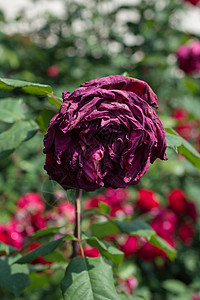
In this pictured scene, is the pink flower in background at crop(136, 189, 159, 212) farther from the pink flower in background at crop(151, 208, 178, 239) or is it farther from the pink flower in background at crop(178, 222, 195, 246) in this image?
the pink flower in background at crop(178, 222, 195, 246)

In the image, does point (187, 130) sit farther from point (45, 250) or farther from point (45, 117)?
point (45, 250)

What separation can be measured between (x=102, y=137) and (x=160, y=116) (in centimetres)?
195

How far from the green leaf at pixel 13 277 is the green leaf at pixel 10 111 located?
431mm

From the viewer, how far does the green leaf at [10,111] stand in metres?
1.19

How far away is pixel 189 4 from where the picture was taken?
349 centimetres

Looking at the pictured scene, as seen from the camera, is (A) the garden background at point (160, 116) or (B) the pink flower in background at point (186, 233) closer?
(A) the garden background at point (160, 116)

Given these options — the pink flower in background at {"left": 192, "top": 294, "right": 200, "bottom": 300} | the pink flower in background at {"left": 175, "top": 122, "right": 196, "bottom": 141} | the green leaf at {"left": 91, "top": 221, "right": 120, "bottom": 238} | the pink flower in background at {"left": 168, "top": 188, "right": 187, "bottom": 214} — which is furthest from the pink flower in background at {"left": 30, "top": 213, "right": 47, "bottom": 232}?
the pink flower in background at {"left": 175, "top": 122, "right": 196, "bottom": 141}

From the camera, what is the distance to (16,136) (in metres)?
1.02

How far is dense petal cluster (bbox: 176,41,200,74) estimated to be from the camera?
287 centimetres

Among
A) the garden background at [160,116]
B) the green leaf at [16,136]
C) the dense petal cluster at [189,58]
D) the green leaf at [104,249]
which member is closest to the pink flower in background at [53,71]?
the garden background at [160,116]

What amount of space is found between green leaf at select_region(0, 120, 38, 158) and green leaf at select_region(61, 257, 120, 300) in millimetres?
337

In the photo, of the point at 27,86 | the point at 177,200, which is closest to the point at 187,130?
the point at 177,200

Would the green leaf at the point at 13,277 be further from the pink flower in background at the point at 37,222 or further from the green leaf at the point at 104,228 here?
the pink flower in background at the point at 37,222

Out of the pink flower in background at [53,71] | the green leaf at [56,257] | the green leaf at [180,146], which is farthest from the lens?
the pink flower in background at [53,71]
